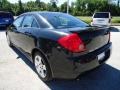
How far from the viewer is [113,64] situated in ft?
19.7

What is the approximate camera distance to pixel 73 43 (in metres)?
3.90

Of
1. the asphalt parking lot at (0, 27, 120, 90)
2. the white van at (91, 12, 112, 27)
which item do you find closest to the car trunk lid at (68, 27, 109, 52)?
the asphalt parking lot at (0, 27, 120, 90)

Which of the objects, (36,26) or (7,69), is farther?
(7,69)

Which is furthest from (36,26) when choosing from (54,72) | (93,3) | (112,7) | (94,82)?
(93,3)

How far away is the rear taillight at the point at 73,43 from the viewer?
3902mm

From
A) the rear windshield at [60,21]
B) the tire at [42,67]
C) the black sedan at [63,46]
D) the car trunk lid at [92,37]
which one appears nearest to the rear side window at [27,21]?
the black sedan at [63,46]

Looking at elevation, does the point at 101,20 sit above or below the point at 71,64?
below

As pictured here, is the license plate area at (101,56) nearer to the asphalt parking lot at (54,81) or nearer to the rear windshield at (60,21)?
the asphalt parking lot at (54,81)

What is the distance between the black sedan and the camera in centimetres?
395

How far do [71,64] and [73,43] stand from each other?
384mm

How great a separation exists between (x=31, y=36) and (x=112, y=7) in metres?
57.5

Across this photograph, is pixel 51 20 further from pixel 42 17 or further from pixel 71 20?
pixel 71 20

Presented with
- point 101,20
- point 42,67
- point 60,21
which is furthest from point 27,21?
point 101,20

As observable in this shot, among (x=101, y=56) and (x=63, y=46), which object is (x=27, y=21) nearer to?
(x=63, y=46)
